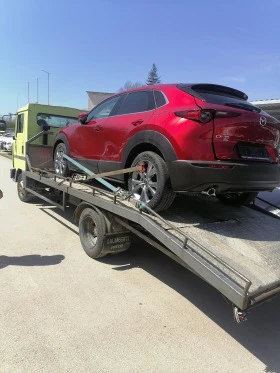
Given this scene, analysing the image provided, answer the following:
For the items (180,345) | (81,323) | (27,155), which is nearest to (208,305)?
(180,345)

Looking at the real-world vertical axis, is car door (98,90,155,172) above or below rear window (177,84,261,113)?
below

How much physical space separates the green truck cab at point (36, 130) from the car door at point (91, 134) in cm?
259

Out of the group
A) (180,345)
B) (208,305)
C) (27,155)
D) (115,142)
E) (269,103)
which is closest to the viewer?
(180,345)

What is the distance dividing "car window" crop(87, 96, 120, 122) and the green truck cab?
2938 mm

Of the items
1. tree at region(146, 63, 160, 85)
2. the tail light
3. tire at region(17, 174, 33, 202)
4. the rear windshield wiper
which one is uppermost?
tree at region(146, 63, 160, 85)

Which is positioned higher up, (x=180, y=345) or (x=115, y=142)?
(x=115, y=142)

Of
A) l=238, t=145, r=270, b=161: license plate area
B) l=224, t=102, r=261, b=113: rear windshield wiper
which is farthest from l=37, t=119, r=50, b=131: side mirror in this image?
l=238, t=145, r=270, b=161: license plate area

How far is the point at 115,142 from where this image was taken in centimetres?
478

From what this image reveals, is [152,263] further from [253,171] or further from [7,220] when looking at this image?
Result: [7,220]

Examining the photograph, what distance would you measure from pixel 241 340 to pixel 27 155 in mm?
6427

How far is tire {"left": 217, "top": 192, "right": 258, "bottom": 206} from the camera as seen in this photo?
5.00 m

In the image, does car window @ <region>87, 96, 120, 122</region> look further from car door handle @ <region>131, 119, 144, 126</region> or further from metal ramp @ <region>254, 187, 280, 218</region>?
metal ramp @ <region>254, 187, 280, 218</region>

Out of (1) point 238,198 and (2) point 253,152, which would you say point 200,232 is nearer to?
(2) point 253,152

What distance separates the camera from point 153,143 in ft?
13.2
